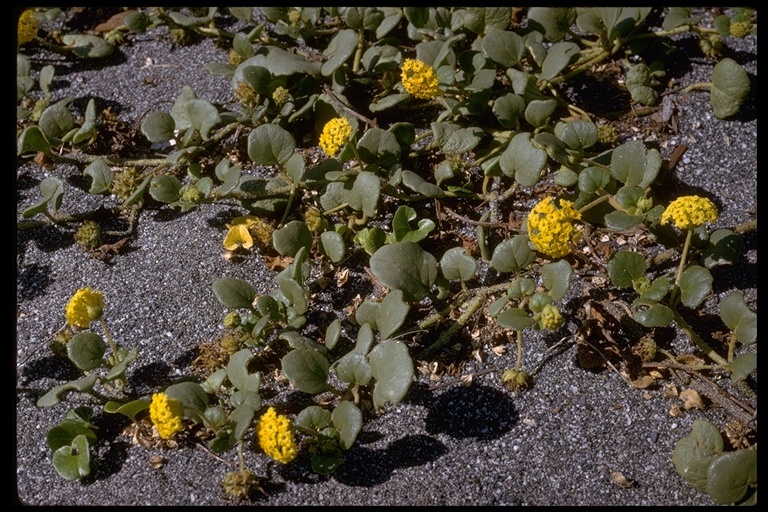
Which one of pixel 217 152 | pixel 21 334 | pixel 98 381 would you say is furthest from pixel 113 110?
pixel 98 381

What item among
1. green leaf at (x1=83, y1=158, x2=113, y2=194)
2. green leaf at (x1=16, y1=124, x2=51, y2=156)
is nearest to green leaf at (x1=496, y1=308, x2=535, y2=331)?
green leaf at (x1=83, y1=158, x2=113, y2=194)

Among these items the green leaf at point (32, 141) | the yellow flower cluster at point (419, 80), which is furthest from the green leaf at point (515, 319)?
the green leaf at point (32, 141)

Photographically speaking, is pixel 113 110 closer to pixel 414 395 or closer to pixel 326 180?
pixel 326 180

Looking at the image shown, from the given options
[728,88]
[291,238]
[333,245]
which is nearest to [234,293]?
[291,238]

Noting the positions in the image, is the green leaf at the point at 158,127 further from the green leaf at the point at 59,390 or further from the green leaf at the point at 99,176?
the green leaf at the point at 59,390

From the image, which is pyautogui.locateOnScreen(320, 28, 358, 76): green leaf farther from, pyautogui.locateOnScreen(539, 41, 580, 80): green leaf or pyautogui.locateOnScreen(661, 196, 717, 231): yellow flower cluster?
pyautogui.locateOnScreen(661, 196, 717, 231): yellow flower cluster

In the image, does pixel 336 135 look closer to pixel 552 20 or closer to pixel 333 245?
pixel 333 245
